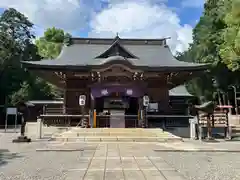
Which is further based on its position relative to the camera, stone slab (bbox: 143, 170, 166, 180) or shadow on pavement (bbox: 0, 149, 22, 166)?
shadow on pavement (bbox: 0, 149, 22, 166)

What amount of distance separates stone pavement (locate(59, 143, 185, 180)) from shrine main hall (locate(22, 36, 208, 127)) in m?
7.40

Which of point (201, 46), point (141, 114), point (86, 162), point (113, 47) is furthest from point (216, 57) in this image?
point (86, 162)

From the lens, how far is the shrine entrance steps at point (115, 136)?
1100 cm

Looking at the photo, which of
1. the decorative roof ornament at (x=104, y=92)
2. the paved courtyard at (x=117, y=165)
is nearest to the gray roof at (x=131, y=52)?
the decorative roof ornament at (x=104, y=92)

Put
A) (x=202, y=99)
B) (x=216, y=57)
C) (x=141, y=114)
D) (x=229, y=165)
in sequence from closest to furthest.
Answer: (x=229, y=165) → (x=141, y=114) → (x=216, y=57) → (x=202, y=99)

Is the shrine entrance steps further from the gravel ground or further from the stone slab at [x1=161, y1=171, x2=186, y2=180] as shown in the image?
the stone slab at [x1=161, y1=171, x2=186, y2=180]

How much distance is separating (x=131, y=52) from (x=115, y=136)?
27.7 feet

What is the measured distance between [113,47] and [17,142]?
28.6ft

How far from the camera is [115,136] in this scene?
1173cm

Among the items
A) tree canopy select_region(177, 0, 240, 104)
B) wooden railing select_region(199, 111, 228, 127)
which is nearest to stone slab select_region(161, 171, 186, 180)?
wooden railing select_region(199, 111, 228, 127)

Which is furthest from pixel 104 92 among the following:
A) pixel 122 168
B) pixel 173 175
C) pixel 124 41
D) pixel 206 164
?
pixel 173 175

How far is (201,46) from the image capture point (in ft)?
90.6

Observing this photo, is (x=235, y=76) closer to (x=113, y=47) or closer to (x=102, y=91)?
(x=113, y=47)

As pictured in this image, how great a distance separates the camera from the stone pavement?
199 inches
